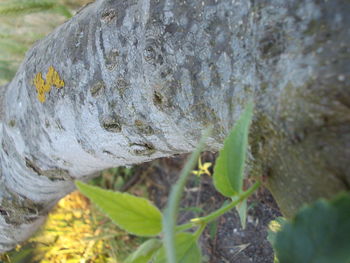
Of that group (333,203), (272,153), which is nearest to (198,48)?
(272,153)

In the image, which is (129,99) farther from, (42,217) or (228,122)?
(42,217)

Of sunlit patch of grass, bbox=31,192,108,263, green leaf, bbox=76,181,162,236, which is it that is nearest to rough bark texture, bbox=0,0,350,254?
green leaf, bbox=76,181,162,236

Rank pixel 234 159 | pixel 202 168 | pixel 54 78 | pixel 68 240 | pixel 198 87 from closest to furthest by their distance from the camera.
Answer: pixel 234 159 → pixel 198 87 → pixel 54 78 → pixel 202 168 → pixel 68 240

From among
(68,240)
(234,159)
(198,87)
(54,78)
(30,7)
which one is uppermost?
(30,7)

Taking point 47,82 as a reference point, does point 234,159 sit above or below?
below

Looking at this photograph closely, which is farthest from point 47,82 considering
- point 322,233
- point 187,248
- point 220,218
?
point 220,218

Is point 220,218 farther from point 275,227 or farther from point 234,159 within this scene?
point 234,159
